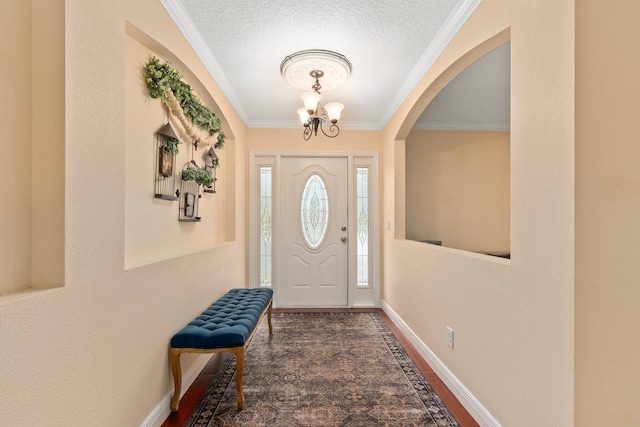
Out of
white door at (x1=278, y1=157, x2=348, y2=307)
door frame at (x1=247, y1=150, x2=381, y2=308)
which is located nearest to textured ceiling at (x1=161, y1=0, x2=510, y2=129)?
door frame at (x1=247, y1=150, x2=381, y2=308)

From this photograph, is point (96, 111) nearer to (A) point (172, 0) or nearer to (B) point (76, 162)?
(B) point (76, 162)

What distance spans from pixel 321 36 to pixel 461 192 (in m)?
2.86

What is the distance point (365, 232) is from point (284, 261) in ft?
3.79

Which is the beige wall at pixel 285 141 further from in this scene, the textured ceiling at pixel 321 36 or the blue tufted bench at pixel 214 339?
the blue tufted bench at pixel 214 339

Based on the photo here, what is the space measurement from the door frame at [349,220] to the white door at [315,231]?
0.23 feet

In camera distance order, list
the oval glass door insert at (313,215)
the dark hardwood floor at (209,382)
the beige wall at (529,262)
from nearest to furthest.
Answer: the beige wall at (529,262), the dark hardwood floor at (209,382), the oval glass door insert at (313,215)

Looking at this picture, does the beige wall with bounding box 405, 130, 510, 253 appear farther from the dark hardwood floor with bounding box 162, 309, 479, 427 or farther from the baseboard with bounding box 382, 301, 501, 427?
the dark hardwood floor with bounding box 162, 309, 479, 427

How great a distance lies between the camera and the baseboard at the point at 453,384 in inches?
66.9

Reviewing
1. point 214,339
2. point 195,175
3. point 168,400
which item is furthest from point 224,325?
point 195,175

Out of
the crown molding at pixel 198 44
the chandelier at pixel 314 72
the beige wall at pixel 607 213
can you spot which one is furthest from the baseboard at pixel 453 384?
the crown molding at pixel 198 44

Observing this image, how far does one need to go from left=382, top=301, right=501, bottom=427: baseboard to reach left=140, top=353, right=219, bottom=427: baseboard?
5.97ft

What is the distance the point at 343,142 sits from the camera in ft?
13.3

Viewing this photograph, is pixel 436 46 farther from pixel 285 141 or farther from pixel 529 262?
pixel 285 141

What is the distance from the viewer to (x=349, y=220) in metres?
4.07
